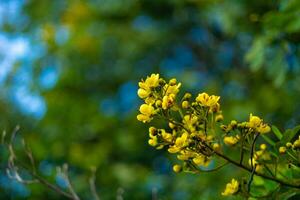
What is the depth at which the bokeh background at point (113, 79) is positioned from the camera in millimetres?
3949

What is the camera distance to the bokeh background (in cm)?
395

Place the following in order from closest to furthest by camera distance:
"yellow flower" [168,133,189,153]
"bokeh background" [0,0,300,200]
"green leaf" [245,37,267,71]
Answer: "yellow flower" [168,133,189,153] < "green leaf" [245,37,267,71] < "bokeh background" [0,0,300,200]

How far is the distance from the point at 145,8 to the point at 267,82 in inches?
61.9

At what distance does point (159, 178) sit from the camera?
4.23m

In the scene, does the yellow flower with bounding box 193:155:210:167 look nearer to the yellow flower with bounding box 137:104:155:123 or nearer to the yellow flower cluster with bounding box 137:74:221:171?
the yellow flower cluster with bounding box 137:74:221:171

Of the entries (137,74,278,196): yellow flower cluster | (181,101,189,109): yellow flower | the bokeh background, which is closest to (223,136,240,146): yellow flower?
(137,74,278,196): yellow flower cluster

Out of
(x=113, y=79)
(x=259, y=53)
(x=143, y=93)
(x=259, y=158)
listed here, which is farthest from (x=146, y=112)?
(x=113, y=79)

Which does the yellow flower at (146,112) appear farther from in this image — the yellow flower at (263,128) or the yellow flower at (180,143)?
the yellow flower at (263,128)

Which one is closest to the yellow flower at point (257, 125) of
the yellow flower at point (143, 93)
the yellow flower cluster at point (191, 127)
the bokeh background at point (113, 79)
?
the yellow flower cluster at point (191, 127)

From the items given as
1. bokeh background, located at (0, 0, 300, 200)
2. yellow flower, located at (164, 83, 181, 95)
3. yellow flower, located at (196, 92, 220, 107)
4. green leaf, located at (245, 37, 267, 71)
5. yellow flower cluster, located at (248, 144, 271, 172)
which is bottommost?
yellow flower cluster, located at (248, 144, 271, 172)

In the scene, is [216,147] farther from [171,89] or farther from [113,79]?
[113,79]

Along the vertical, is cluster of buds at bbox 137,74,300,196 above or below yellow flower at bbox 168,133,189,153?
above

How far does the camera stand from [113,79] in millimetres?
5977

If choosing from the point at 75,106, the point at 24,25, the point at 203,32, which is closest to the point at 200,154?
the point at 75,106
